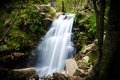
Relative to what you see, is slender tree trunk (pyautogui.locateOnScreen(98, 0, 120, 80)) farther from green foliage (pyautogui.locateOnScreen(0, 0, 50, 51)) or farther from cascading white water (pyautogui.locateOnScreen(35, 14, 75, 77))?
green foliage (pyautogui.locateOnScreen(0, 0, 50, 51))

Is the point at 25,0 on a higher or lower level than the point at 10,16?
higher

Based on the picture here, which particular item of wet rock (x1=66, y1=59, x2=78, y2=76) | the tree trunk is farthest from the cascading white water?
the tree trunk

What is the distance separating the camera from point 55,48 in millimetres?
12875

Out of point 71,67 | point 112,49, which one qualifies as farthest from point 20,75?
point 112,49

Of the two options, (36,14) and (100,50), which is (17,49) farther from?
(100,50)

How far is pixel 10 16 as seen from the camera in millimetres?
14609

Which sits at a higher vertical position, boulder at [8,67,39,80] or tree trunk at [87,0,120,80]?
tree trunk at [87,0,120,80]

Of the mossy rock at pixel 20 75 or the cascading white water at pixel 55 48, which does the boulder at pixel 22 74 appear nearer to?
the mossy rock at pixel 20 75

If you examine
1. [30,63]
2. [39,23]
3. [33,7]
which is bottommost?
[30,63]

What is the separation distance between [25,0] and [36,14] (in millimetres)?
1452

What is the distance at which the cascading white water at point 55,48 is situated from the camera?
11566 millimetres

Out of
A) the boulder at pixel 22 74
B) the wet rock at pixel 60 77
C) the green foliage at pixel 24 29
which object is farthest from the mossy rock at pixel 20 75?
the green foliage at pixel 24 29

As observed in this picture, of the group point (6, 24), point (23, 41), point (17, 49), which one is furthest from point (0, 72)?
point (6, 24)

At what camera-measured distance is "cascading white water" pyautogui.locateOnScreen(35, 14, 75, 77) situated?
11.6 metres
